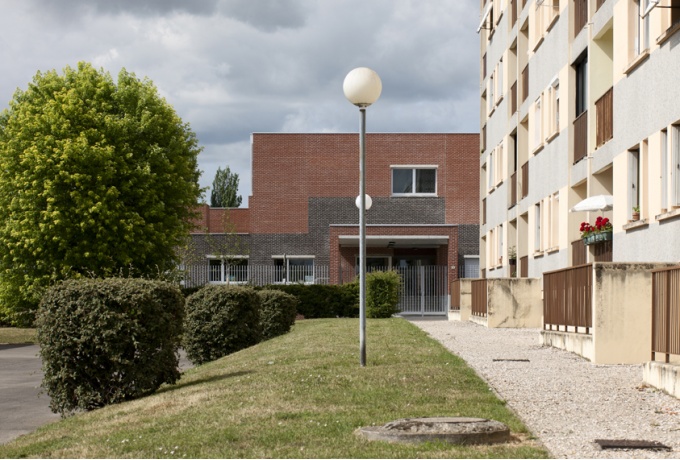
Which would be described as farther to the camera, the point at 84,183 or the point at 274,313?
the point at 84,183

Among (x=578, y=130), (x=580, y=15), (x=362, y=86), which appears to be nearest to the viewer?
(x=362, y=86)

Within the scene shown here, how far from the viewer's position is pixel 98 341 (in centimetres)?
1202

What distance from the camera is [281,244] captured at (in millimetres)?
55219

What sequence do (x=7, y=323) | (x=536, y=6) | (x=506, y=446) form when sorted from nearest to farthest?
(x=506, y=446) < (x=536, y=6) < (x=7, y=323)

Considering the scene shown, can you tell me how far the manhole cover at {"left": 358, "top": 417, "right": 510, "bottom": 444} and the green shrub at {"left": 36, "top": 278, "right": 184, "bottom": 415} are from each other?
196 inches

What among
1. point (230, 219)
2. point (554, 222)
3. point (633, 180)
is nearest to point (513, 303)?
point (554, 222)

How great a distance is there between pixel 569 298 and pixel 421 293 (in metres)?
30.8

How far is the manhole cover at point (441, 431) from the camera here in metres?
7.70

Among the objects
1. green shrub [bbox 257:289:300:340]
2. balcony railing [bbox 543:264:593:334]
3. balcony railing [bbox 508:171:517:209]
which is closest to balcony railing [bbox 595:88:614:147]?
balcony railing [bbox 543:264:593:334]

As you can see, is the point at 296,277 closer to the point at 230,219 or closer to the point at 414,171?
the point at 230,219

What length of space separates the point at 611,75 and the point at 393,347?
9107 mm

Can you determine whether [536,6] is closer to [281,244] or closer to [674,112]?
[674,112]

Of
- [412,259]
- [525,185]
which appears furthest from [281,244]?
[525,185]

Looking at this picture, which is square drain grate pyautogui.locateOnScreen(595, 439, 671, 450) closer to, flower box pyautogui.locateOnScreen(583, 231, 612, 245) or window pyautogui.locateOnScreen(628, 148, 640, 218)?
window pyautogui.locateOnScreen(628, 148, 640, 218)
